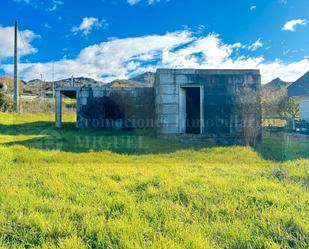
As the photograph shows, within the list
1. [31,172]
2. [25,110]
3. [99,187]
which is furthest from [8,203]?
[25,110]

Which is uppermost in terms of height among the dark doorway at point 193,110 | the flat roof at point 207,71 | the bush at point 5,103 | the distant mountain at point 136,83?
the distant mountain at point 136,83

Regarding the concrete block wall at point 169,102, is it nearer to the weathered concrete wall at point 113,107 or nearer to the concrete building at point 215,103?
the concrete building at point 215,103

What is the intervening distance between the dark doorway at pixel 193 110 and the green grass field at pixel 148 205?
3910mm

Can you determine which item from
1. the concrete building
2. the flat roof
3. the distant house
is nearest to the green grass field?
the concrete building

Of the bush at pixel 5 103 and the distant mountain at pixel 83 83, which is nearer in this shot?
the distant mountain at pixel 83 83

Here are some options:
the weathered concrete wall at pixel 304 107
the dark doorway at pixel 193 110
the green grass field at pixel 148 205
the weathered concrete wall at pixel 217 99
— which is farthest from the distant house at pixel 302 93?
the green grass field at pixel 148 205

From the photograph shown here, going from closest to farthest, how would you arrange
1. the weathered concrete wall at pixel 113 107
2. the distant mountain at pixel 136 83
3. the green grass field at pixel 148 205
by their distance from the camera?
the green grass field at pixel 148 205 < the weathered concrete wall at pixel 113 107 < the distant mountain at pixel 136 83

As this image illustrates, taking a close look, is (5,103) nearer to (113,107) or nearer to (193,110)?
(113,107)

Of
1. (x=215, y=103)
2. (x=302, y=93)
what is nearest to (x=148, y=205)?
(x=215, y=103)

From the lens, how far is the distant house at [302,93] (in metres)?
14.4

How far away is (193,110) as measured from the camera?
962 centimetres

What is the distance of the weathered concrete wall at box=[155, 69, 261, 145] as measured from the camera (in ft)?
26.3

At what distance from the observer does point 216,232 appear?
7.11ft

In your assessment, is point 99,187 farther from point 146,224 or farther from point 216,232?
point 216,232
